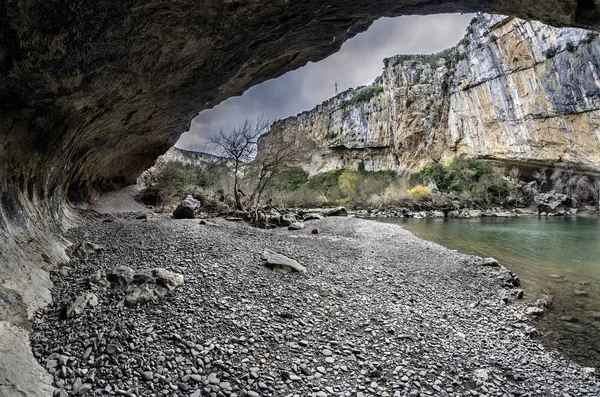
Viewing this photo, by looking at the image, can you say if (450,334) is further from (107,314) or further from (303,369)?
(107,314)

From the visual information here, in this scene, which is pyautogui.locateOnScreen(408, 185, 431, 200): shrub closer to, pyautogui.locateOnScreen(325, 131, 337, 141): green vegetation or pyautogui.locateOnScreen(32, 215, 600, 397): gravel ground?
pyautogui.locateOnScreen(32, 215, 600, 397): gravel ground

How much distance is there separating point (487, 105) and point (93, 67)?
68.7 meters

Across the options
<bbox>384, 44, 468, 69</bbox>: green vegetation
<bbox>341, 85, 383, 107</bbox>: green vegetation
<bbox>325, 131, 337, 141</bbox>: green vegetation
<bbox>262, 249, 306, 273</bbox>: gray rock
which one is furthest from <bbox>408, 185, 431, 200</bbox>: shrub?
<bbox>325, 131, 337, 141</bbox>: green vegetation

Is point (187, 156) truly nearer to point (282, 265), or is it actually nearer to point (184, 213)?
point (184, 213)

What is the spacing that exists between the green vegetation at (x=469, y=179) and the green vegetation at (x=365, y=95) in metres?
36.9

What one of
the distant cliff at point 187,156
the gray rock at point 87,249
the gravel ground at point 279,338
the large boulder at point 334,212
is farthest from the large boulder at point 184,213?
the distant cliff at point 187,156

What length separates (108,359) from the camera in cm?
332

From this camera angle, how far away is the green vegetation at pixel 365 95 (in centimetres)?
8948

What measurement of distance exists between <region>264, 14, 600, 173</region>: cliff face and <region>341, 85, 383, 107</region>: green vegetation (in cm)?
32

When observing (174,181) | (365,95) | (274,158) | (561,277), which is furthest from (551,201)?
(365,95)

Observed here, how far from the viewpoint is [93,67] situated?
456 centimetres

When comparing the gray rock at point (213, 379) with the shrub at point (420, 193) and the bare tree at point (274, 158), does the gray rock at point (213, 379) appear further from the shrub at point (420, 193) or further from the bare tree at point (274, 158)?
the shrub at point (420, 193)

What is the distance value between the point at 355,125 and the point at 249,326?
3762 inches

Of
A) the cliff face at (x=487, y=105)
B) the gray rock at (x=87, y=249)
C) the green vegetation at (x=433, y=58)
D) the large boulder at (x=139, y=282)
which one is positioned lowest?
the large boulder at (x=139, y=282)
